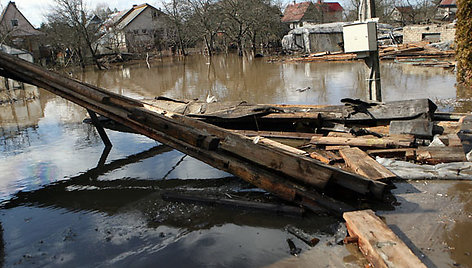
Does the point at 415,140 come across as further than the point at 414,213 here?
Yes

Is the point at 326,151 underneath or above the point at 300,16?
underneath

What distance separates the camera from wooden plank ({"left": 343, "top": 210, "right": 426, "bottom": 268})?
343 centimetres

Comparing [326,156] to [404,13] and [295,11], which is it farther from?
[295,11]

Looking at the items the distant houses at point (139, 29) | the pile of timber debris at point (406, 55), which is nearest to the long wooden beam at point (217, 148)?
the pile of timber debris at point (406, 55)

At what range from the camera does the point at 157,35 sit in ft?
197

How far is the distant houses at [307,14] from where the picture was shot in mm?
63062

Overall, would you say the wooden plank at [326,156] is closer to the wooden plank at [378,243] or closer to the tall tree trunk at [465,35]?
the wooden plank at [378,243]

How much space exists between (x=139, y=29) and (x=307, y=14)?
95.9 ft

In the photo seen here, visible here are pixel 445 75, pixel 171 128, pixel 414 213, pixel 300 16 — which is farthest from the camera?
pixel 300 16

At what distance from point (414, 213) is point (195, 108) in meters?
6.68

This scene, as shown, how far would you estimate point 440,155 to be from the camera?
631cm

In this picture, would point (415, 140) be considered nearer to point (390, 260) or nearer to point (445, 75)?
point (390, 260)

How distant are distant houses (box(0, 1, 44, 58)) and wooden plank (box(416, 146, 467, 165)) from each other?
161ft

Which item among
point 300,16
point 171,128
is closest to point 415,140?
point 171,128
